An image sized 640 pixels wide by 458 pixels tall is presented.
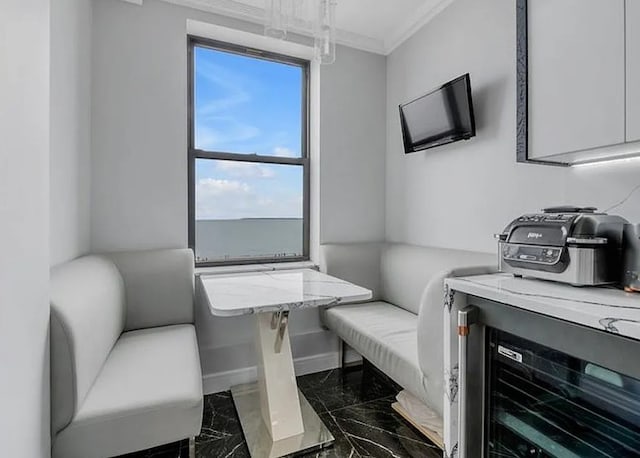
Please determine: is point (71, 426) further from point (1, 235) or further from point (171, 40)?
point (171, 40)

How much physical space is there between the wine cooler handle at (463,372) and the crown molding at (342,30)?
6.44ft

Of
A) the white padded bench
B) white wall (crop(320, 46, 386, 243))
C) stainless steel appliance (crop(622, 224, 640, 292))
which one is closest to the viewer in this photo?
stainless steel appliance (crop(622, 224, 640, 292))

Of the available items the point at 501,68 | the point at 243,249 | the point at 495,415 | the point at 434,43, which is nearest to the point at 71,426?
the point at 495,415

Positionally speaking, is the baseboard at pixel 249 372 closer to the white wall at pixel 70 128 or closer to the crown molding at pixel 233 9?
the white wall at pixel 70 128

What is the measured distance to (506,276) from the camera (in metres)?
1.38

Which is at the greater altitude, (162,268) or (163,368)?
(162,268)

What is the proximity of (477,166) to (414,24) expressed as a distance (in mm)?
1317

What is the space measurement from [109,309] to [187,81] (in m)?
1.72

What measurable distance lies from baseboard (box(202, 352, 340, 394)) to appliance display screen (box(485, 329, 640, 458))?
→ 5.23ft

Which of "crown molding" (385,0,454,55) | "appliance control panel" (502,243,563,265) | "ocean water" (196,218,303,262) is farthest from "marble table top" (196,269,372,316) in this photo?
"crown molding" (385,0,454,55)

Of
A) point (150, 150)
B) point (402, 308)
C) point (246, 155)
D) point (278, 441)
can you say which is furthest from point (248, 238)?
point (278, 441)

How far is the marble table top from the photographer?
1.48 meters

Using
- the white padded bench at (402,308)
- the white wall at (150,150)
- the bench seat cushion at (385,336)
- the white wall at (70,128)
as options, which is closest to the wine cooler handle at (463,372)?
the white padded bench at (402,308)

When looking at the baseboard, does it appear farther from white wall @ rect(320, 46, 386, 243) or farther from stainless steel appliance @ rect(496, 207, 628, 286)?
stainless steel appliance @ rect(496, 207, 628, 286)
